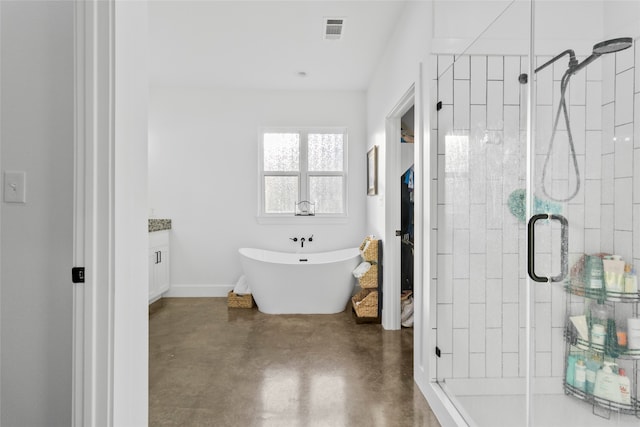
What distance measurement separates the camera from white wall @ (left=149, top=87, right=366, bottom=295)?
4.48 metres

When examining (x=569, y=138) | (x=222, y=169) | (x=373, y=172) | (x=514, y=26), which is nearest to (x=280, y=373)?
(x=569, y=138)

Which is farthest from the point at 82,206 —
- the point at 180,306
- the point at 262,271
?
the point at 180,306

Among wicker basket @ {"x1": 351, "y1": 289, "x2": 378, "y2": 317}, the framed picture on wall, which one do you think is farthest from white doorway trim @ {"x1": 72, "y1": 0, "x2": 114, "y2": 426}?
the framed picture on wall

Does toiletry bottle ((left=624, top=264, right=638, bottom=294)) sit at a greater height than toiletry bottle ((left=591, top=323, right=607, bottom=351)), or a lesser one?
greater

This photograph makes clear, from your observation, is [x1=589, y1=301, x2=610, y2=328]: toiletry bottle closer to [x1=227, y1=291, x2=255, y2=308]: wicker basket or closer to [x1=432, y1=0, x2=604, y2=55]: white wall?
[x1=432, y1=0, x2=604, y2=55]: white wall

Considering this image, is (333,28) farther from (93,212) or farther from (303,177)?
(93,212)

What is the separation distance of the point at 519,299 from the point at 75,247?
1.60m

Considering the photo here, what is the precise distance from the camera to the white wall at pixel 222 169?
14.7ft

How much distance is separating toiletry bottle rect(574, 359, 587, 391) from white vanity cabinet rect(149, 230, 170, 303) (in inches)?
148

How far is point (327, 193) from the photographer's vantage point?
15.0ft

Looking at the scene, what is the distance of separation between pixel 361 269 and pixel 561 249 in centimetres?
239

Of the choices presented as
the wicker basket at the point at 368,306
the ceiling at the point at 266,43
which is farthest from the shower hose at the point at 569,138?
the wicker basket at the point at 368,306

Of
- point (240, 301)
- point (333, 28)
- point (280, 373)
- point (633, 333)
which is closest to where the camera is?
point (633, 333)

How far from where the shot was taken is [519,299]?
143cm
